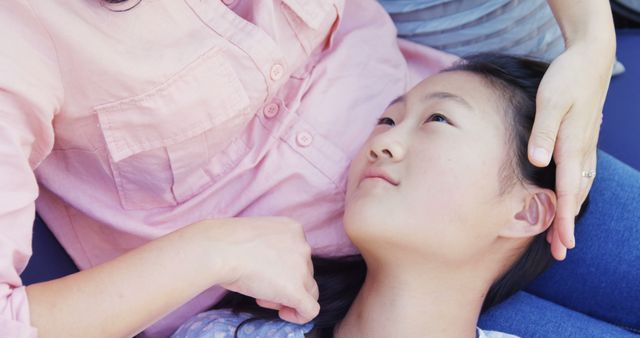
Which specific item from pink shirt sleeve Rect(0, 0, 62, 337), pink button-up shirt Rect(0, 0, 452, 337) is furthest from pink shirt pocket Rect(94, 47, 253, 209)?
pink shirt sleeve Rect(0, 0, 62, 337)

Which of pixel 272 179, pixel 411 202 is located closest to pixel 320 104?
pixel 272 179

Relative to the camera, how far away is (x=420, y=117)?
3.74 ft

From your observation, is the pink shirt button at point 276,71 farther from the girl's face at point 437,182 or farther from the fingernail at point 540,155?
the fingernail at point 540,155

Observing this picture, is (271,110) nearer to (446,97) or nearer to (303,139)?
(303,139)

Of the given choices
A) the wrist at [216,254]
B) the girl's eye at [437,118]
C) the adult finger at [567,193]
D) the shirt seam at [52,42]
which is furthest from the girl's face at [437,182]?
the shirt seam at [52,42]

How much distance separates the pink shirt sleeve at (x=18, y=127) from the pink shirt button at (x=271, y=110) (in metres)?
0.38

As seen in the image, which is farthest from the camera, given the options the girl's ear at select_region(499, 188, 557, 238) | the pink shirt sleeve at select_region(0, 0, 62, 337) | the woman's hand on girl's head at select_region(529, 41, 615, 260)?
the girl's ear at select_region(499, 188, 557, 238)

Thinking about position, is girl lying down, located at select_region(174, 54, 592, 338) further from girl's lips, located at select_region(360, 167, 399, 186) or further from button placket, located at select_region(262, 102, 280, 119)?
button placket, located at select_region(262, 102, 280, 119)

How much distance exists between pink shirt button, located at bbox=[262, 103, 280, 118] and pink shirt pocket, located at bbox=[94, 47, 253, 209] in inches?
2.7

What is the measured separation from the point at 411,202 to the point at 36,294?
52cm

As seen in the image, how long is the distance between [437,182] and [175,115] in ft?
1.28

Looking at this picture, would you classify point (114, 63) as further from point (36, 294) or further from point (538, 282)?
point (538, 282)

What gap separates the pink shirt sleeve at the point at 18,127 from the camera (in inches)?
30.9

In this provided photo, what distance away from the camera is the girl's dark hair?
3.64 feet
